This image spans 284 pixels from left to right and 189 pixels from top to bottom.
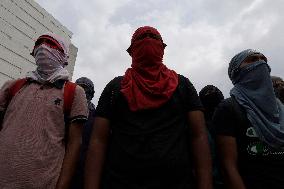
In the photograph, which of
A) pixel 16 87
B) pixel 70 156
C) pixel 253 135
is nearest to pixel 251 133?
pixel 253 135

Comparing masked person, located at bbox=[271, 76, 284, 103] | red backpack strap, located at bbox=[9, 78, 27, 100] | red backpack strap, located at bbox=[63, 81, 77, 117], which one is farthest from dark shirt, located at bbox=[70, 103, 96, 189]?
masked person, located at bbox=[271, 76, 284, 103]

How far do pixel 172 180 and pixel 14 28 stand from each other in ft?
91.0

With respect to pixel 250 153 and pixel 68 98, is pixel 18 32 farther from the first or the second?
pixel 250 153

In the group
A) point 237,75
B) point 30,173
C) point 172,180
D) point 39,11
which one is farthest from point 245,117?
point 39,11

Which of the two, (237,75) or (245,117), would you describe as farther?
(237,75)

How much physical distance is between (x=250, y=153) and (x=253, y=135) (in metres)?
0.14

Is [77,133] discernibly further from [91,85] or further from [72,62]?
[72,62]

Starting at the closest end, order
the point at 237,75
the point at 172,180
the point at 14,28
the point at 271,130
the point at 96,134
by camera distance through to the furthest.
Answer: the point at 172,180 → the point at 96,134 → the point at 271,130 → the point at 237,75 → the point at 14,28

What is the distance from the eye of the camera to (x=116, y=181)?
6.36ft

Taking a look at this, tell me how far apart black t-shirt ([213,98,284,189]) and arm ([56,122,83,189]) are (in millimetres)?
1012

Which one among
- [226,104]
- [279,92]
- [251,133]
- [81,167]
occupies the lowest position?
[81,167]

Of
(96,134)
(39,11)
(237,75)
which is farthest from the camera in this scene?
(39,11)

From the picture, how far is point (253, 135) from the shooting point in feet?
7.55

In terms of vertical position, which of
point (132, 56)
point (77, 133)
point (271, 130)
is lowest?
point (77, 133)
